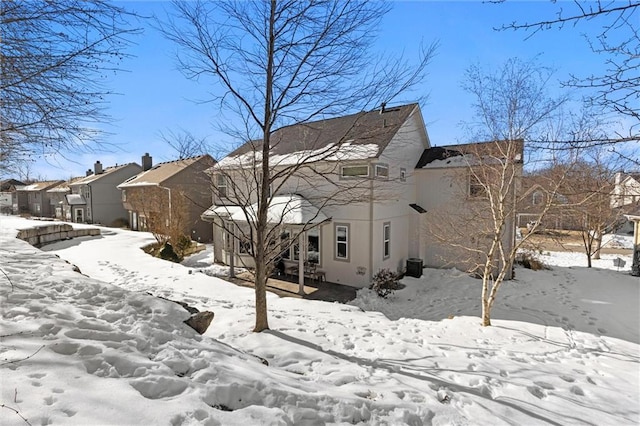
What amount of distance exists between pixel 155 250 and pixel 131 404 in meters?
17.2

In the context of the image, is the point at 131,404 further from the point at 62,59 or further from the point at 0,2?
the point at 0,2

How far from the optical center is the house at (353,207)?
1187cm

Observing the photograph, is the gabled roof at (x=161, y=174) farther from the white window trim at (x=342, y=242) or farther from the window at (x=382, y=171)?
the window at (x=382, y=171)

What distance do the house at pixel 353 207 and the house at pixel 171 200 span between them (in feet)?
15.0

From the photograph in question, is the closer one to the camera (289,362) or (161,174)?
(289,362)

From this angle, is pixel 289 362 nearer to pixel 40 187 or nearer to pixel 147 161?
pixel 147 161

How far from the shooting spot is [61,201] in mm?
40562

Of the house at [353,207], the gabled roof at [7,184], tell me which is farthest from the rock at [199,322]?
the house at [353,207]

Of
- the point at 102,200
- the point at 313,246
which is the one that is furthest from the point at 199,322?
the point at 102,200

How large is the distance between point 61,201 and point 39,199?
11.1 metres

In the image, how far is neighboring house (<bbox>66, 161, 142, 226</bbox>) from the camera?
33.2 meters

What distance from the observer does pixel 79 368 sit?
2.88 meters

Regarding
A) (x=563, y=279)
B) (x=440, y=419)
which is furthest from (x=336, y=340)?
(x=563, y=279)

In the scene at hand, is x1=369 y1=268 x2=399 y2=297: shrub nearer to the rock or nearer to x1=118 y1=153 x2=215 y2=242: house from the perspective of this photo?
the rock
